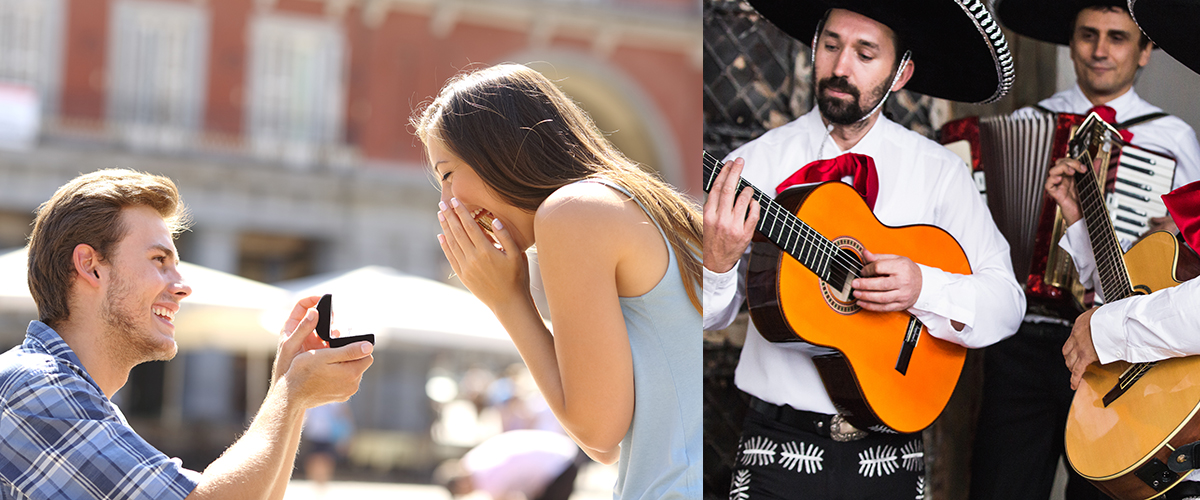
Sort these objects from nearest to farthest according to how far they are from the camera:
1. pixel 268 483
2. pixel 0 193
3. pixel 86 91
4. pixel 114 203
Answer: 1. pixel 268 483
2. pixel 114 203
3. pixel 0 193
4. pixel 86 91

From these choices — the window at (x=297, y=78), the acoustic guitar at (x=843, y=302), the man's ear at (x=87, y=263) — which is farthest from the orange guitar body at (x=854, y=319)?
the window at (x=297, y=78)

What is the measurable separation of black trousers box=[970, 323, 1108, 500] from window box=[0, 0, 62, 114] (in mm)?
19697

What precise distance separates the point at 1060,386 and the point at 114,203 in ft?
6.56

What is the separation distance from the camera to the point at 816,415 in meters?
2.26

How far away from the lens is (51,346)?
205 cm

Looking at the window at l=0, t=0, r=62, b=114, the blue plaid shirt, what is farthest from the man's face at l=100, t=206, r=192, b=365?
the window at l=0, t=0, r=62, b=114

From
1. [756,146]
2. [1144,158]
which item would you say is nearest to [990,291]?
[1144,158]

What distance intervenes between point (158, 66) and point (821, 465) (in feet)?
64.9

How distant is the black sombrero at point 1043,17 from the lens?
2.41 meters

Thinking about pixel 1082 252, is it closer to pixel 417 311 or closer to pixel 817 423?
pixel 817 423

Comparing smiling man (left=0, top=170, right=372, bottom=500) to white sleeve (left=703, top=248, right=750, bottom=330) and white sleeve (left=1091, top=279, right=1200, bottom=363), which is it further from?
white sleeve (left=1091, top=279, right=1200, bottom=363)

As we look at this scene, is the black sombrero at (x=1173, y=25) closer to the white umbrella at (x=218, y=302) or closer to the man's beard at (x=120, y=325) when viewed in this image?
the man's beard at (x=120, y=325)

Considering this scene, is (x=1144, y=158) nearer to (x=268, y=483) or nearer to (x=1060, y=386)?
(x=1060, y=386)

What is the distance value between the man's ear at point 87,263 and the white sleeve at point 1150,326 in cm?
202
